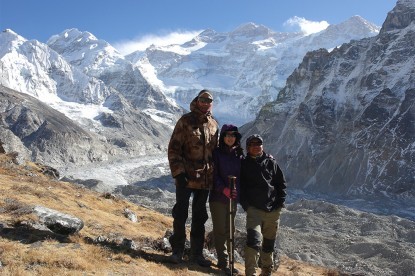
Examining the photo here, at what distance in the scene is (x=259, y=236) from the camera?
9359 millimetres

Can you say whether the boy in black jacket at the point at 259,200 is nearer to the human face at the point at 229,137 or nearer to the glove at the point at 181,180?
the human face at the point at 229,137

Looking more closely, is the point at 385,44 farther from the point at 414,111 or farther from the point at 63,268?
the point at 63,268

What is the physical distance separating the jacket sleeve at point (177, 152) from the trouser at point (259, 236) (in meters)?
1.68

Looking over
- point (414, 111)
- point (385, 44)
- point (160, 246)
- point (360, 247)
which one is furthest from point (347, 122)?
point (160, 246)

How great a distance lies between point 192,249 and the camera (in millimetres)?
10102

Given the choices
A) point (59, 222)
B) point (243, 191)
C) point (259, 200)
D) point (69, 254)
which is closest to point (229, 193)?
point (243, 191)

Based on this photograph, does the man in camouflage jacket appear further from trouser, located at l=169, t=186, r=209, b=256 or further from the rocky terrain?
the rocky terrain

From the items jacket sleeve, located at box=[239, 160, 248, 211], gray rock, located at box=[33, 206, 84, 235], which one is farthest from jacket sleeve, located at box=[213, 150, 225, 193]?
gray rock, located at box=[33, 206, 84, 235]

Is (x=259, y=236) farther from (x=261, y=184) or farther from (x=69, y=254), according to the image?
(x=69, y=254)

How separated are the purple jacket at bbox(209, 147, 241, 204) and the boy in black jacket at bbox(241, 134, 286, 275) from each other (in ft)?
0.63

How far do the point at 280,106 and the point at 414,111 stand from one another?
2222 inches

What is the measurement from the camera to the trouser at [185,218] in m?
9.61

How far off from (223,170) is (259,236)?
1.52 metres

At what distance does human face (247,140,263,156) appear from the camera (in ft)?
31.6
